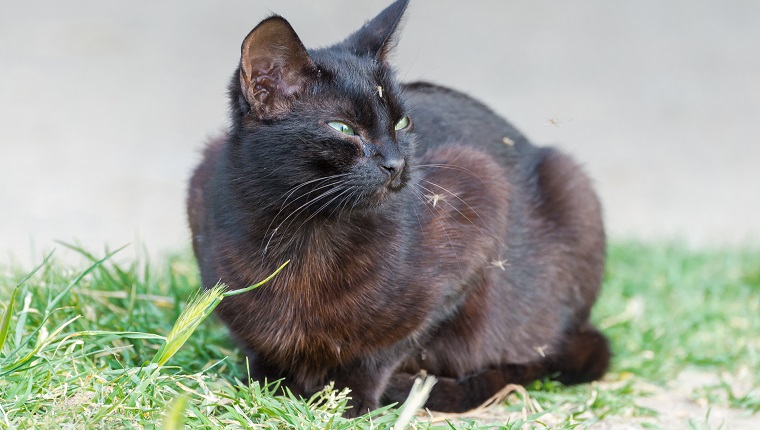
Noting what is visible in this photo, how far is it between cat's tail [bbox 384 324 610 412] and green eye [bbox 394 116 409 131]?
0.70 meters

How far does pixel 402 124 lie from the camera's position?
6.99 ft

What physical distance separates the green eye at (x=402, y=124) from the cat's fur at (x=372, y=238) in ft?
0.09

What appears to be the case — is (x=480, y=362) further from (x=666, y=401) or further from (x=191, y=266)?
(x=191, y=266)

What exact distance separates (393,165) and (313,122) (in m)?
0.21

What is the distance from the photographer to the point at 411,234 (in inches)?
87.4

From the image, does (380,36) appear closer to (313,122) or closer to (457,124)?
(313,122)

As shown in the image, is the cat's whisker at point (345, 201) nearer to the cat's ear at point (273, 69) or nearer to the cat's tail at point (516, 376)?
the cat's ear at point (273, 69)

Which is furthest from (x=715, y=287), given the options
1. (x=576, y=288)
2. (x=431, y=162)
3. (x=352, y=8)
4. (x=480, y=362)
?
(x=352, y=8)

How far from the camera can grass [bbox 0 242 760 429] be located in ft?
5.89

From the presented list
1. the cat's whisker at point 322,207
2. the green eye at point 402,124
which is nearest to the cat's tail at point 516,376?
the cat's whisker at point 322,207

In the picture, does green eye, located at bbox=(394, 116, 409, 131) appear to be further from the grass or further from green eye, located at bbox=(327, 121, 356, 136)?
the grass

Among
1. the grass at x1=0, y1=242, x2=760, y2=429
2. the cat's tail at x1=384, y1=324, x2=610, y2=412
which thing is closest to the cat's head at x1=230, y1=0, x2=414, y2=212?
the grass at x1=0, y1=242, x2=760, y2=429

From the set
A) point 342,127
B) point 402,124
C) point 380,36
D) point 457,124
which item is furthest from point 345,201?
point 457,124

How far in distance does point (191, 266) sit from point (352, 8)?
332cm
